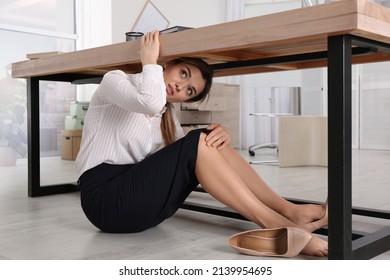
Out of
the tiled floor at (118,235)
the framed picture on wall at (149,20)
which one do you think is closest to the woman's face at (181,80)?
the tiled floor at (118,235)

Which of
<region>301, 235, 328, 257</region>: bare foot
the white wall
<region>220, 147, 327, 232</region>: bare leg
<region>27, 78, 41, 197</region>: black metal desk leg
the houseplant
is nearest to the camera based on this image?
<region>301, 235, 328, 257</region>: bare foot

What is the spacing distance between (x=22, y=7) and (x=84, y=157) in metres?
3.52

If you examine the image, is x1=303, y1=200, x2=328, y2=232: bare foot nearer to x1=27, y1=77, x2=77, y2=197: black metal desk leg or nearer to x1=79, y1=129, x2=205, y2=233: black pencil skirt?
x1=79, y1=129, x2=205, y2=233: black pencil skirt

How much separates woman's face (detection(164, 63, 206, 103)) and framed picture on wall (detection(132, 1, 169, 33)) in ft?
13.2

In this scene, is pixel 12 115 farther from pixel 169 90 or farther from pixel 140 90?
pixel 140 90

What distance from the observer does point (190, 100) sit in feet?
5.20

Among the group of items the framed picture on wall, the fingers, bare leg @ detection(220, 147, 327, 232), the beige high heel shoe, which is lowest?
the beige high heel shoe

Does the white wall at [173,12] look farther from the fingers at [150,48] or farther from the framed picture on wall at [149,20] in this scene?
the fingers at [150,48]

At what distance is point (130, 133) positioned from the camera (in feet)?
4.95

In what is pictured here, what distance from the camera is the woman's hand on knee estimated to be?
1375mm

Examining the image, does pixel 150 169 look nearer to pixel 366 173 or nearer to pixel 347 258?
pixel 347 258

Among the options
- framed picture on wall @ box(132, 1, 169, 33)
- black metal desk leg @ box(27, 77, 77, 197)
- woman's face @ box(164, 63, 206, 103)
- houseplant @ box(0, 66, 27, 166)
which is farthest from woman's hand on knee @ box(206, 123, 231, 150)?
framed picture on wall @ box(132, 1, 169, 33)

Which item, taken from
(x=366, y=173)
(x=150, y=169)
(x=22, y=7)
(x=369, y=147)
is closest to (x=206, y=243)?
(x=150, y=169)

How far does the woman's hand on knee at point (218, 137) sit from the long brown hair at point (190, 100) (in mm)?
163
